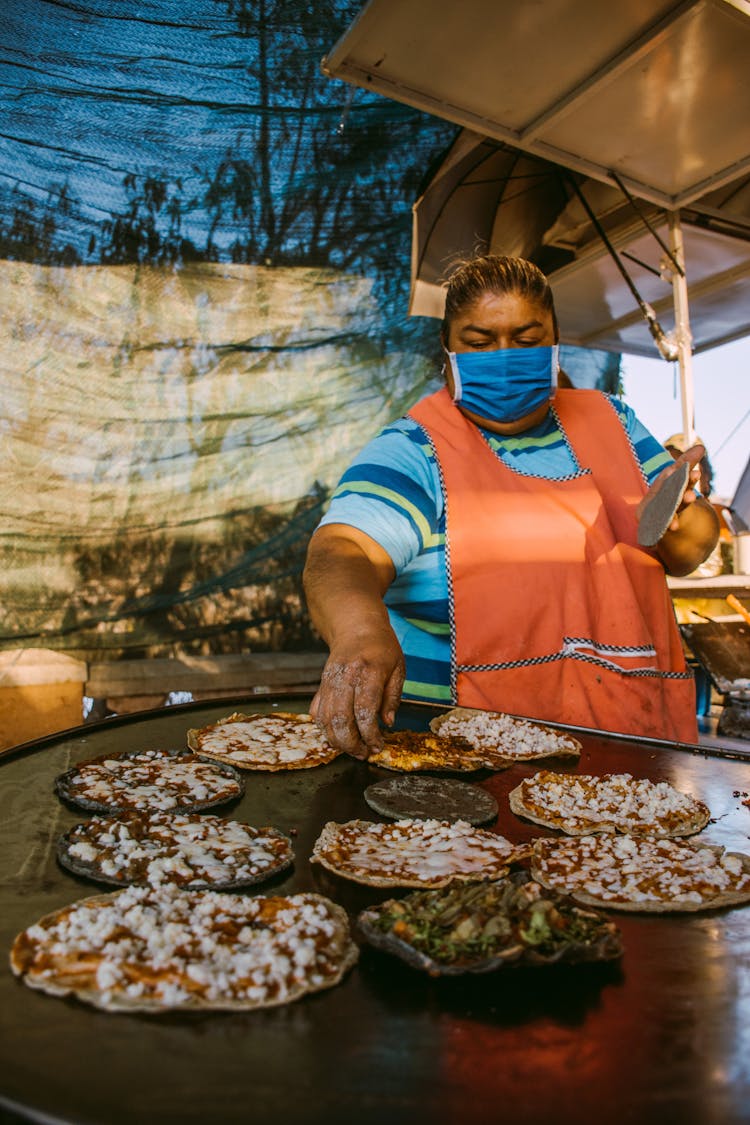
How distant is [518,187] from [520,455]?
398 centimetres

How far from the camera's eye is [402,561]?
94.7 inches

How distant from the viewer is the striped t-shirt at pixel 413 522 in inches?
93.0

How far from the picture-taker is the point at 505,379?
255cm

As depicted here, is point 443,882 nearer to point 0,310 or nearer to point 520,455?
point 520,455

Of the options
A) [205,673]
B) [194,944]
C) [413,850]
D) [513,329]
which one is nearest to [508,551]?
[513,329]

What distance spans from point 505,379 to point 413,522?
55 cm

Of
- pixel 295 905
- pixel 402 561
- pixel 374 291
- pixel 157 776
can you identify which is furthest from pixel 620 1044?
pixel 374 291

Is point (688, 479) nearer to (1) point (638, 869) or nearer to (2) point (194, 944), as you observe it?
(1) point (638, 869)

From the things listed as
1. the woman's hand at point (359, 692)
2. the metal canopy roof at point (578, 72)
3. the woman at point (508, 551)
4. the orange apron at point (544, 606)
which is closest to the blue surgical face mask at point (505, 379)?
the woman at point (508, 551)

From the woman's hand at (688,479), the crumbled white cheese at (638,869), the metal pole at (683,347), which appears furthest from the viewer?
the metal pole at (683,347)

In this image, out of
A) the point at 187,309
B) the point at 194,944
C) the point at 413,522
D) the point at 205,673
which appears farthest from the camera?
the point at 205,673

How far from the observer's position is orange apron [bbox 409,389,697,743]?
247 centimetres

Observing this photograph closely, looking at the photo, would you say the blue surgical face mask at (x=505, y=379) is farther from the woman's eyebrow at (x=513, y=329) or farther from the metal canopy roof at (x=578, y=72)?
the metal canopy roof at (x=578, y=72)

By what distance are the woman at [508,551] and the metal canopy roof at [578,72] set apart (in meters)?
1.64
